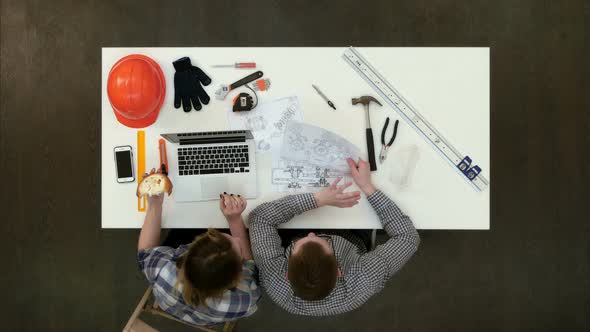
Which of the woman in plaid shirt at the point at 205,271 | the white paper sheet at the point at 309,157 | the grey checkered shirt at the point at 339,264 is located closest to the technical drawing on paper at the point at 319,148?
the white paper sheet at the point at 309,157

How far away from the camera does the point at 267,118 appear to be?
1.26 meters

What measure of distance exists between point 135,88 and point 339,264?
3.08 feet

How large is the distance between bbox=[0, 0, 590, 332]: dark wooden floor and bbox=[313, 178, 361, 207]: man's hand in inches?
33.8

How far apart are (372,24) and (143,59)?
4.18ft

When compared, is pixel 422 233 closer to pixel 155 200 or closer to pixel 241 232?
pixel 241 232

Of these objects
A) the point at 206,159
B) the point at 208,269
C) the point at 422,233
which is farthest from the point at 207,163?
the point at 422,233

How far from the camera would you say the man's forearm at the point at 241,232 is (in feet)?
4.04

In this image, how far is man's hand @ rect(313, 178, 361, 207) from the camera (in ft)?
3.95

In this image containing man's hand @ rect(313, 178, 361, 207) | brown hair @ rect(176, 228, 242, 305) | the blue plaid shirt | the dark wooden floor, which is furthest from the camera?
the dark wooden floor

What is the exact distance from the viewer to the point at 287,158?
4.14 ft

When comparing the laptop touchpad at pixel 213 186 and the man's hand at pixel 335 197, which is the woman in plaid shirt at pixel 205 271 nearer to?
the laptop touchpad at pixel 213 186

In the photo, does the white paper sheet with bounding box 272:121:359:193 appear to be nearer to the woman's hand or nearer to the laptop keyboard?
the laptop keyboard

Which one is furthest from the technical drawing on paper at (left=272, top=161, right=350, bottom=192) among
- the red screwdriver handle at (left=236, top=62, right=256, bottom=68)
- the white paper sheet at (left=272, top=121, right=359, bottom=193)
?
the red screwdriver handle at (left=236, top=62, right=256, bottom=68)
